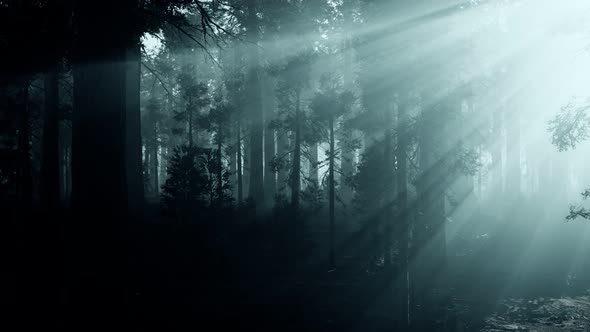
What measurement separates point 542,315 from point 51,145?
64.2 feet

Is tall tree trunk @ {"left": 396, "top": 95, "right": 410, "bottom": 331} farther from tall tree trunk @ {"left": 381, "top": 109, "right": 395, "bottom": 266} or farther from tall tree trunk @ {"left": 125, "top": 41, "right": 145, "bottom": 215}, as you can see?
tall tree trunk @ {"left": 125, "top": 41, "right": 145, "bottom": 215}

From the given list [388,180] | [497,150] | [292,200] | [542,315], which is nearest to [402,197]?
[388,180]

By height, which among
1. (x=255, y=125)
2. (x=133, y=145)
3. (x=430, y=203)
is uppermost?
(x=255, y=125)

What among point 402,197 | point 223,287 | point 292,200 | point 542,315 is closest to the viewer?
point 542,315

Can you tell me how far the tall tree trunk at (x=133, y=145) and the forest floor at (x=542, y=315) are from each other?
42.4 feet

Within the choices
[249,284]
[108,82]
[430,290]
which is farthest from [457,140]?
[108,82]

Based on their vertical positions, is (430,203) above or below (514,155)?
below

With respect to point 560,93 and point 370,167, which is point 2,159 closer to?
point 370,167

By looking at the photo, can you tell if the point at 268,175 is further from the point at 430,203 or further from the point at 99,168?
the point at 99,168

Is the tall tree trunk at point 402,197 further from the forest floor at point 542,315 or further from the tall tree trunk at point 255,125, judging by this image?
the tall tree trunk at point 255,125

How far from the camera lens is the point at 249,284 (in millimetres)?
13953

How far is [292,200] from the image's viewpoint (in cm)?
1845

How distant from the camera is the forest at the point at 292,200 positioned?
6.51 meters

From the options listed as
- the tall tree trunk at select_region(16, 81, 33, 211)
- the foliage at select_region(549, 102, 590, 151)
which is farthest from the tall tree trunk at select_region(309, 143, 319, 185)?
the tall tree trunk at select_region(16, 81, 33, 211)
